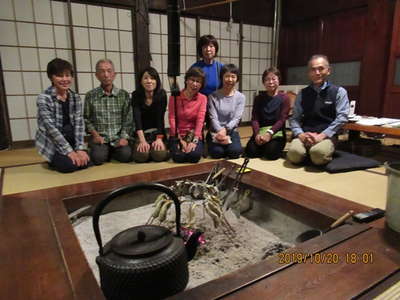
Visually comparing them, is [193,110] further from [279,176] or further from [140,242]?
[140,242]

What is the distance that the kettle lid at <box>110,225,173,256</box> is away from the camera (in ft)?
2.94

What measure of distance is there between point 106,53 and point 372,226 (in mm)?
3904

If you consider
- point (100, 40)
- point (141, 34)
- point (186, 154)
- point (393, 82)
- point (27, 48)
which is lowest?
point (186, 154)

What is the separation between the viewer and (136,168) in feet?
8.89

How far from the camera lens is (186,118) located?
9.93 feet

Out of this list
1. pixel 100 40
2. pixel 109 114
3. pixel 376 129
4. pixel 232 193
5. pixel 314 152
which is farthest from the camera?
pixel 100 40

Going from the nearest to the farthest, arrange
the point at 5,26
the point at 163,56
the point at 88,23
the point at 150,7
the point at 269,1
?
the point at 5,26 → the point at 88,23 → the point at 150,7 → the point at 163,56 → the point at 269,1

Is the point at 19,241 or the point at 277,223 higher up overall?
the point at 19,241

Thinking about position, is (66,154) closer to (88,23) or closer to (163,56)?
(88,23)

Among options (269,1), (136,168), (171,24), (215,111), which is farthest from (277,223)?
(269,1)

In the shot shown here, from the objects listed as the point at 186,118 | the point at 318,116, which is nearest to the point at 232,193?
the point at 186,118
